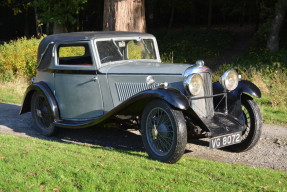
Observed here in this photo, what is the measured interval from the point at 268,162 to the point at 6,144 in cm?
396

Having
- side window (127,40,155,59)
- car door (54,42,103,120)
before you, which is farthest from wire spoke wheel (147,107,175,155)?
side window (127,40,155,59)

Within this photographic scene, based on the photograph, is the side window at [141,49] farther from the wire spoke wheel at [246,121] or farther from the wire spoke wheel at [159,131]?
the wire spoke wheel at [246,121]

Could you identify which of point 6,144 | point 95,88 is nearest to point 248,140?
point 95,88

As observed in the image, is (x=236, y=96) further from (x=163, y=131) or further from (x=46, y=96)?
(x=46, y=96)

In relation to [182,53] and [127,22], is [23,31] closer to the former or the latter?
[182,53]

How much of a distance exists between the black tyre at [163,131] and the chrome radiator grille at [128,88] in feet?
1.74

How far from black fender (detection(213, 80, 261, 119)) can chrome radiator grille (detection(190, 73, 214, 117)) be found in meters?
0.39

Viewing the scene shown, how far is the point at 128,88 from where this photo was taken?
6.46 m

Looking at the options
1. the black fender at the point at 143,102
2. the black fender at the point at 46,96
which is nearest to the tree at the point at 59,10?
the black fender at the point at 46,96

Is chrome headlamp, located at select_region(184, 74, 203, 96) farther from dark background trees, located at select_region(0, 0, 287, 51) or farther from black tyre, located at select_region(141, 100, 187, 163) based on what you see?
dark background trees, located at select_region(0, 0, 287, 51)

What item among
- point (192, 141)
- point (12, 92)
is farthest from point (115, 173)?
point (12, 92)

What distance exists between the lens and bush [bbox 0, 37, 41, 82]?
45.8ft

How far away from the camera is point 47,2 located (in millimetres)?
19500

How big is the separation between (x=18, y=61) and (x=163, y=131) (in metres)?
9.76
